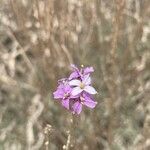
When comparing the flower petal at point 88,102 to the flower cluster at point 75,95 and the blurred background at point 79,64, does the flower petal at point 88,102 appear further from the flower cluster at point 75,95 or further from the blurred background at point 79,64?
the blurred background at point 79,64

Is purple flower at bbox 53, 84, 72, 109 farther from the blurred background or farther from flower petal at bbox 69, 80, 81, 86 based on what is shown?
the blurred background

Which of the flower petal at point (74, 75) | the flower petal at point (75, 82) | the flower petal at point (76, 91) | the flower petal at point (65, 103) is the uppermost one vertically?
the flower petal at point (74, 75)

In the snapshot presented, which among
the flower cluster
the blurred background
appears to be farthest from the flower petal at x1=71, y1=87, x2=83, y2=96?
the blurred background

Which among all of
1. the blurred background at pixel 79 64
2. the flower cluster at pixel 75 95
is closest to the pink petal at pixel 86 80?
the flower cluster at pixel 75 95

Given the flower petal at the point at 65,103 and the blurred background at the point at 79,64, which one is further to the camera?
the blurred background at the point at 79,64

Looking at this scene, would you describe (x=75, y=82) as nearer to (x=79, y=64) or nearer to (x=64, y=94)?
(x=64, y=94)

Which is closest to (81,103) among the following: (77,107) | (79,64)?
(77,107)
